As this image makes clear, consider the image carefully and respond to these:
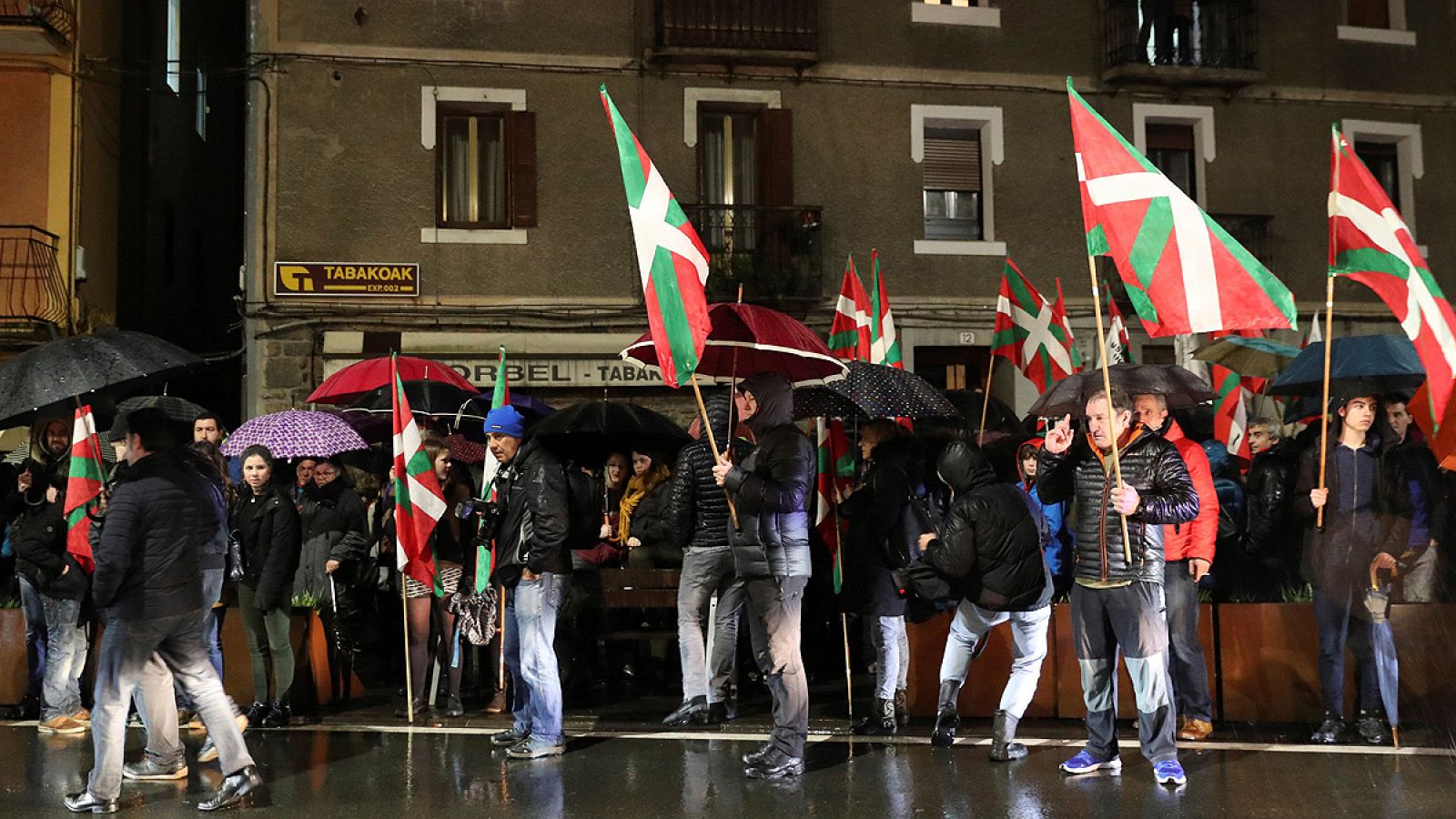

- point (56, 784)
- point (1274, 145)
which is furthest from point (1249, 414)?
point (56, 784)

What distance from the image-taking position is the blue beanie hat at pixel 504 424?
29.7 ft

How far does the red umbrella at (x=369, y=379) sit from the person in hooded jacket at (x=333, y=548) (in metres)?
2.77

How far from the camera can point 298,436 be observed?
11.3 metres

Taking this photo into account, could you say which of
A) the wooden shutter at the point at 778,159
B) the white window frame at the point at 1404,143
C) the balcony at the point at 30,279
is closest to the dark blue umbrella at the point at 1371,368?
the wooden shutter at the point at 778,159

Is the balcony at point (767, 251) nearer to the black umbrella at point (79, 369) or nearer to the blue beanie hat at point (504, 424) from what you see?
the blue beanie hat at point (504, 424)

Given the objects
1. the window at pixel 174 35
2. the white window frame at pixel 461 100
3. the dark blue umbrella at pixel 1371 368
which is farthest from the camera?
the window at pixel 174 35

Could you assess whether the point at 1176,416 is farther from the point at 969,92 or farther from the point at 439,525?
the point at 969,92

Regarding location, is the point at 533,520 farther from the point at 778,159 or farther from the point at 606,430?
the point at 778,159

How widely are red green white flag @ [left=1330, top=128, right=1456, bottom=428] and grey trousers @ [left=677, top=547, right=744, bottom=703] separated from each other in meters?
4.19

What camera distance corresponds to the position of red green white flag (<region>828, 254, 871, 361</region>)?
12.9m

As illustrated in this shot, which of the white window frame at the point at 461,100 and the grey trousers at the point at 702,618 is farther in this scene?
the white window frame at the point at 461,100

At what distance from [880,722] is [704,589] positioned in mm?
1444

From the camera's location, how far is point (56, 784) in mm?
8188

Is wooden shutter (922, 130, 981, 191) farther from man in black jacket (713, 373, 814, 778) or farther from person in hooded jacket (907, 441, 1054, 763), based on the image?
man in black jacket (713, 373, 814, 778)
